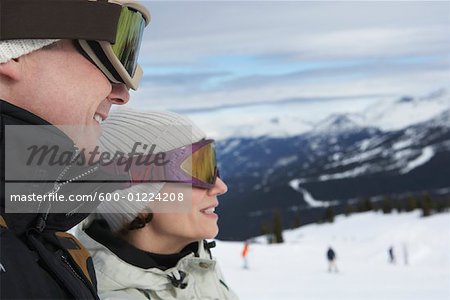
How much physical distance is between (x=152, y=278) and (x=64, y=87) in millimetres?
1103

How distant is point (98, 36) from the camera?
4.50 feet

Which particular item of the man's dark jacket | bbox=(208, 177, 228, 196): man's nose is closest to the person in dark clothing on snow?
the man's dark jacket

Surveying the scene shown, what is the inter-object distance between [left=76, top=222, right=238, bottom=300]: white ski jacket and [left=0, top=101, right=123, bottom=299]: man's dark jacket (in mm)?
871

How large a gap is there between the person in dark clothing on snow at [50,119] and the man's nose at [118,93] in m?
0.05

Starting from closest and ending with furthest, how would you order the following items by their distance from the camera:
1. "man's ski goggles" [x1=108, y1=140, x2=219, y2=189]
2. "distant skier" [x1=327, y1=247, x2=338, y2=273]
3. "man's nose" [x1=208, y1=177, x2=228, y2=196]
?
"man's ski goggles" [x1=108, y1=140, x2=219, y2=189]
"man's nose" [x1=208, y1=177, x2=228, y2=196]
"distant skier" [x1=327, y1=247, x2=338, y2=273]

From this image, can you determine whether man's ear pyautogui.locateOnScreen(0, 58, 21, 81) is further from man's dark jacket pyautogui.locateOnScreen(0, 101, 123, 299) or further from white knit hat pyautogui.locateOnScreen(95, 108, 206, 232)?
white knit hat pyautogui.locateOnScreen(95, 108, 206, 232)

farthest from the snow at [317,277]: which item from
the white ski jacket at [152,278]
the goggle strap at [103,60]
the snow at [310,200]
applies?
the snow at [310,200]

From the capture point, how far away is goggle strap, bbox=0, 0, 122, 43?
1288 mm

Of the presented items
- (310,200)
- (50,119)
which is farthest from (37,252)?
(310,200)

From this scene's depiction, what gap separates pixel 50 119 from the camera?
4.40 feet

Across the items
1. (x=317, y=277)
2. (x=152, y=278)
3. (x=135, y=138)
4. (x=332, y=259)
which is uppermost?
(x=332, y=259)

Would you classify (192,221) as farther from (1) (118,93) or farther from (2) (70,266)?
(2) (70,266)

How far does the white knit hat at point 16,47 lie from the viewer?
1.31m

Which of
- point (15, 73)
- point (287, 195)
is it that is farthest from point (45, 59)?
point (287, 195)
